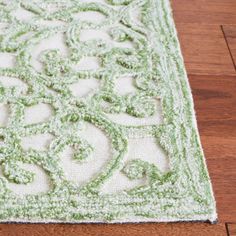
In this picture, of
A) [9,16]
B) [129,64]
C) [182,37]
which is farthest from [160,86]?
[9,16]

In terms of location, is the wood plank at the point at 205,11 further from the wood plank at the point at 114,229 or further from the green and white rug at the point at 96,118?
the wood plank at the point at 114,229

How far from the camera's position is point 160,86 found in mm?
1018

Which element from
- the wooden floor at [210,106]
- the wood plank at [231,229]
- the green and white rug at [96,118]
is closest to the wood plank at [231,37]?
the wooden floor at [210,106]

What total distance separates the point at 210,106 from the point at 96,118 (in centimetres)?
25

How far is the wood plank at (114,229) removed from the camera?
2.51ft

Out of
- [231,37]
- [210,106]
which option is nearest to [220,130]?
[210,106]

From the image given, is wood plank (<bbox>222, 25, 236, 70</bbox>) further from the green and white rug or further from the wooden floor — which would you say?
the green and white rug

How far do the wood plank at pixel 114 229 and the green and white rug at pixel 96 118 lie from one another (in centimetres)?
1

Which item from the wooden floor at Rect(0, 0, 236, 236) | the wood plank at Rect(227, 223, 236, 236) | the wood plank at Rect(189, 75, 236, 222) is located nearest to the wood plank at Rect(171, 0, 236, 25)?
the wooden floor at Rect(0, 0, 236, 236)

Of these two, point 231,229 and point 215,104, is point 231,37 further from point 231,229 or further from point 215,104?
point 231,229

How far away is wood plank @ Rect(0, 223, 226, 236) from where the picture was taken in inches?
30.1

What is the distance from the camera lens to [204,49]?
3.78ft

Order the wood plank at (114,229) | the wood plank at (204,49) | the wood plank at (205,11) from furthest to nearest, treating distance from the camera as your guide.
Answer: the wood plank at (205,11)
the wood plank at (204,49)
the wood plank at (114,229)

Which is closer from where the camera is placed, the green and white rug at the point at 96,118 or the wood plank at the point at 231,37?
the green and white rug at the point at 96,118
